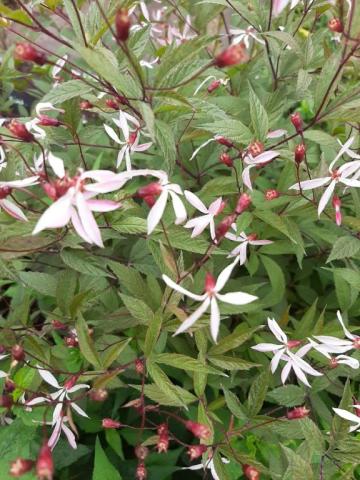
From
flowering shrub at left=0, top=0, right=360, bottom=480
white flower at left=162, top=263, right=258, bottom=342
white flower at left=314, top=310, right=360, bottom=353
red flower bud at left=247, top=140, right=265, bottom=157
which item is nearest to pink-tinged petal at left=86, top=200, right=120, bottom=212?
flowering shrub at left=0, top=0, right=360, bottom=480

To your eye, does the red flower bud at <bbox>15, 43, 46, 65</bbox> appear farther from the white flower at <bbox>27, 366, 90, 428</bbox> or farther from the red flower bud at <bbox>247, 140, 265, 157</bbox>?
the white flower at <bbox>27, 366, 90, 428</bbox>

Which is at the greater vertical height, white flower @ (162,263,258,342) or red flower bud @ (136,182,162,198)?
red flower bud @ (136,182,162,198)

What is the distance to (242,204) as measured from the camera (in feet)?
2.18

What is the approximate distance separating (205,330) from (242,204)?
0.73 ft

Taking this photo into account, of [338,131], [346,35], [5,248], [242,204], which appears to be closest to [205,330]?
[242,204]

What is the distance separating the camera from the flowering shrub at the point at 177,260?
24.4 inches

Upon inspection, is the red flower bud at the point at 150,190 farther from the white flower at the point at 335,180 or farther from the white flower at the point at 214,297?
the white flower at the point at 335,180

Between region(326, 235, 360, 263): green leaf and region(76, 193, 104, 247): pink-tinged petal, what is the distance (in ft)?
1.49

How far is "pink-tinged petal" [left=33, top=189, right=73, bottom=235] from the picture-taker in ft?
1.49

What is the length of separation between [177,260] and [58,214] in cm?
29

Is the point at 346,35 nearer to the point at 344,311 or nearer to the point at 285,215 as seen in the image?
the point at 285,215

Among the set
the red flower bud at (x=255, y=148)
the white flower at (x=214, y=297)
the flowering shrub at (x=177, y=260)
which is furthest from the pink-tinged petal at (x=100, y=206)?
the red flower bud at (x=255, y=148)

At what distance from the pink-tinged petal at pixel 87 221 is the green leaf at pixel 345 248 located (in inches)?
17.9

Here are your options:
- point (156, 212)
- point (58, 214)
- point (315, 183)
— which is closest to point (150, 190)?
point (156, 212)
